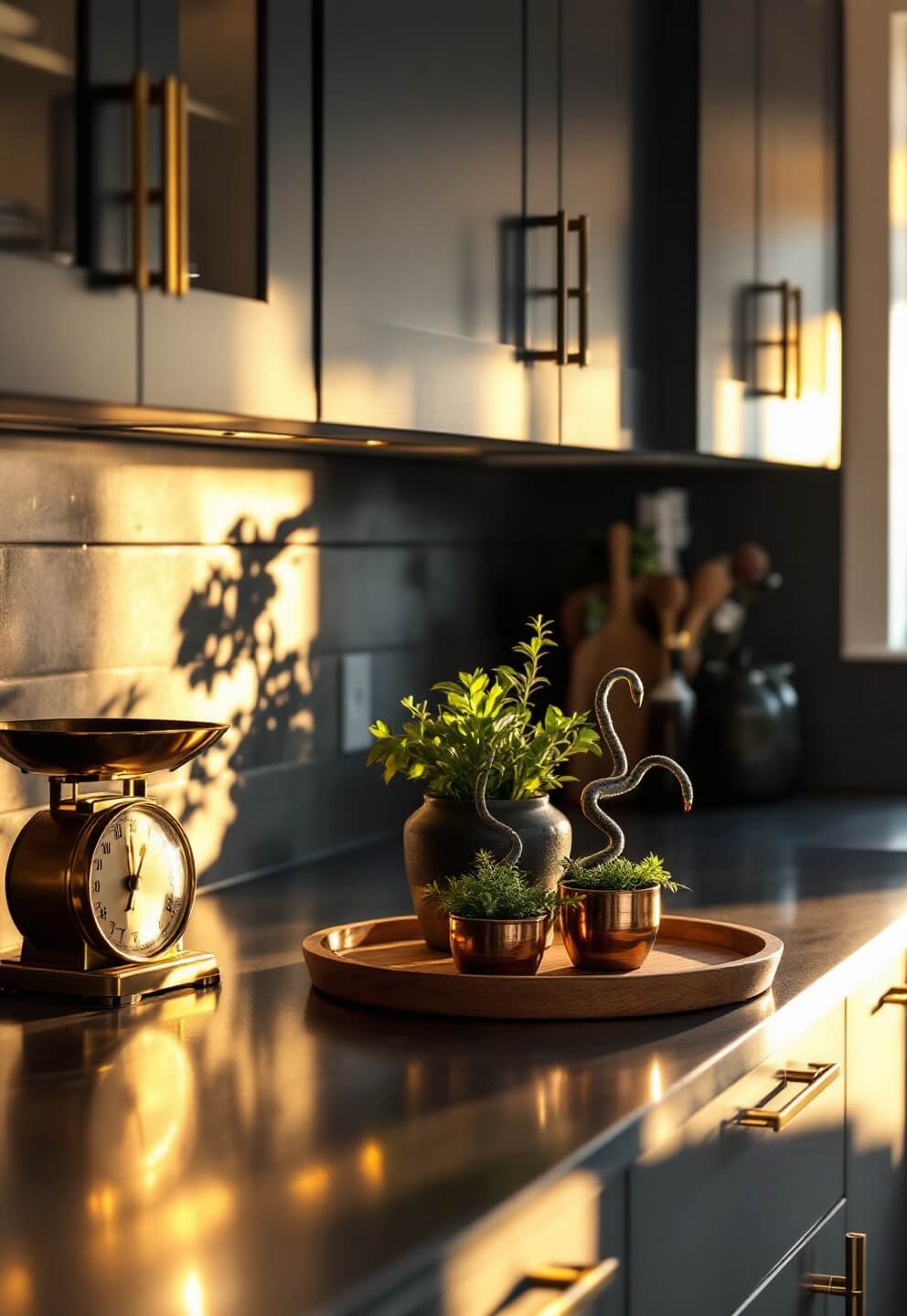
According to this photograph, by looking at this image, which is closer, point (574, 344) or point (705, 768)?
point (574, 344)

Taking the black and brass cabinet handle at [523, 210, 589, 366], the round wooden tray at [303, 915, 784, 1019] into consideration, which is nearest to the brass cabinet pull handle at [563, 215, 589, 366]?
the black and brass cabinet handle at [523, 210, 589, 366]

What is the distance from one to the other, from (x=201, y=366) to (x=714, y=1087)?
660 millimetres

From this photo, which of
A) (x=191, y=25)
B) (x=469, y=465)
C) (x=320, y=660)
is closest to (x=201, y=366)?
(x=191, y=25)

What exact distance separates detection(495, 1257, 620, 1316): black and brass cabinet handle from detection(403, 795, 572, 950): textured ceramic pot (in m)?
0.53

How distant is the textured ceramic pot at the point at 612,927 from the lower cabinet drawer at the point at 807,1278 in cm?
29

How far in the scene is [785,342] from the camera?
2.63 m

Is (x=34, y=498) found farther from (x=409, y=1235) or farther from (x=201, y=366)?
(x=409, y=1235)

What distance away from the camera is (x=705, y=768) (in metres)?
2.80

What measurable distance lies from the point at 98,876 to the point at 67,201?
55cm

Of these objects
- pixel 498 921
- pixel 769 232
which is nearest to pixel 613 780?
pixel 498 921

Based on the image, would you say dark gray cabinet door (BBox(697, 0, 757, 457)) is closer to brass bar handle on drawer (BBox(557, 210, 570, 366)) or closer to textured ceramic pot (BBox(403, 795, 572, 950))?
brass bar handle on drawer (BBox(557, 210, 570, 366))

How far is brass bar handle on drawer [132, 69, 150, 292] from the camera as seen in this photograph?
1.27 m

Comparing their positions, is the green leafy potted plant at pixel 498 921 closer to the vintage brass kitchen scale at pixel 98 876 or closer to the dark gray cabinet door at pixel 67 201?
the vintage brass kitchen scale at pixel 98 876

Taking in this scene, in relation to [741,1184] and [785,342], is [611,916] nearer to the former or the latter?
[741,1184]
